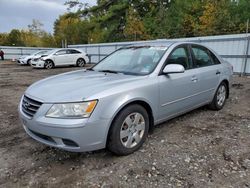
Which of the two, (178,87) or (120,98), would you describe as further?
(178,87)

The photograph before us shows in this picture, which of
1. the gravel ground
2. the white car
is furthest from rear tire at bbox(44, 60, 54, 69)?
the gravel ground

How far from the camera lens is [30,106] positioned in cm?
303

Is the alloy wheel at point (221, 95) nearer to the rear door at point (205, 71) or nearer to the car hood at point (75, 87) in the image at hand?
the rear door at point (205, 71)

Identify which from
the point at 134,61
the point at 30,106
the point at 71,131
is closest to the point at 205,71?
the point at 134,61

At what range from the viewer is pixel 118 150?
3.03 metres

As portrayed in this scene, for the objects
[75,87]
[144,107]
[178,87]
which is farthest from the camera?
[178,87]

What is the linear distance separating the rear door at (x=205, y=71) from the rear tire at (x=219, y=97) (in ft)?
0.67

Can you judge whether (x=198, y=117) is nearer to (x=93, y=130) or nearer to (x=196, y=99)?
(x=196, y=99)

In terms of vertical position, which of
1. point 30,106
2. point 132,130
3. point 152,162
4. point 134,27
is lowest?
point 152,162

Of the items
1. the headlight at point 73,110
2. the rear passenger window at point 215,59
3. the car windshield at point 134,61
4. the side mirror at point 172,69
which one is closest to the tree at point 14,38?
the car windshield at point 134,61

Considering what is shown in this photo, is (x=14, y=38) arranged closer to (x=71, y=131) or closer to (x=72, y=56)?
(x=72, y=56)

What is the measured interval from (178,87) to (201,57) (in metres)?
1.12

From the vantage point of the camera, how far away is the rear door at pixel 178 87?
11.8ft

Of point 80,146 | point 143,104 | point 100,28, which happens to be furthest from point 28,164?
point 100,28
